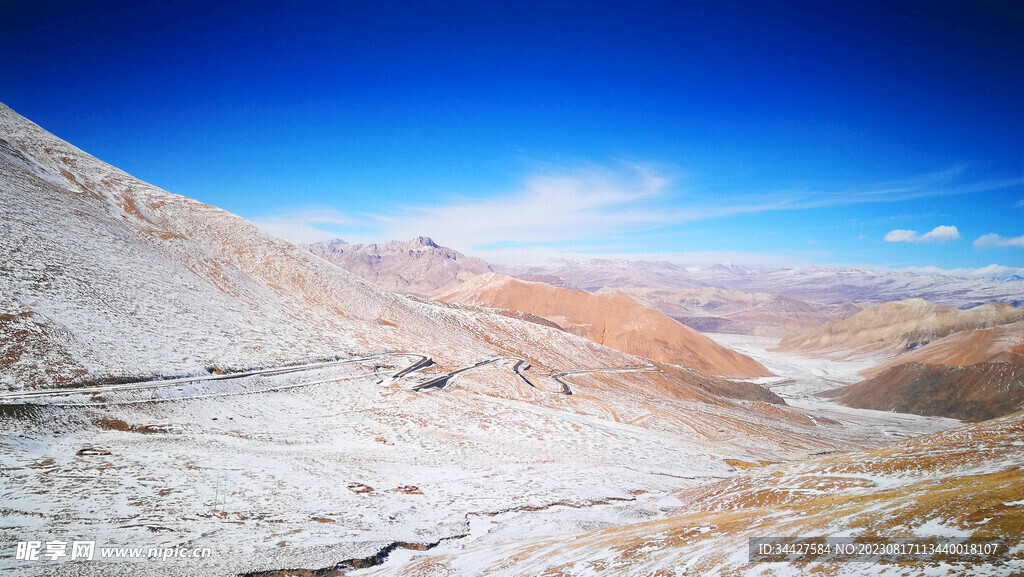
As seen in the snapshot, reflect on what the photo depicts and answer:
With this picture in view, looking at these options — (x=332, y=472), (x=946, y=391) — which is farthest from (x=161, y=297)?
(x=946, y=391)

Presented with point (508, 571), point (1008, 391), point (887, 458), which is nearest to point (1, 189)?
point (508, 571)

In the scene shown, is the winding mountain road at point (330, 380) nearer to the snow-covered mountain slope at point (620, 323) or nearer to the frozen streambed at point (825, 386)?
the frozen streambed at point (825, 386)

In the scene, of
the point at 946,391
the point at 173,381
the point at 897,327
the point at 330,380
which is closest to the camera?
the point at 173,381

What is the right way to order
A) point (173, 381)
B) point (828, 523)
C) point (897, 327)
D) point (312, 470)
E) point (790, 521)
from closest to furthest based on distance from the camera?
point (828, 523)
point (790, 521)
point (312, 470)
point (173, 381)
point (897, 327)

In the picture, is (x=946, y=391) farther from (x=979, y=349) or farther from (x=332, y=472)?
(x=332, y=472)

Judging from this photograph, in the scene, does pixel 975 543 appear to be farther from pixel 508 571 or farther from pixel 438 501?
pixel 438 501

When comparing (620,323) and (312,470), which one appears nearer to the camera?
(312,470)

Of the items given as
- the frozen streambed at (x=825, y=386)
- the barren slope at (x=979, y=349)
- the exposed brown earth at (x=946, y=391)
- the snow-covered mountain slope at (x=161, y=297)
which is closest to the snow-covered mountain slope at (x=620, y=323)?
the frozen streambed at (x=825, y=386)
